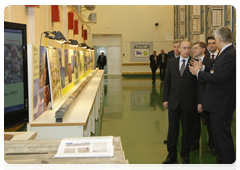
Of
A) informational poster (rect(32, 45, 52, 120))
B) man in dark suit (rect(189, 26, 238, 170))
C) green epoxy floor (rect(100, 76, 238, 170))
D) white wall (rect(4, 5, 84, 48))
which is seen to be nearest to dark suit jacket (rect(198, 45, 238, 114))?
man in dark suit (rect(189, 26, 238, 170))

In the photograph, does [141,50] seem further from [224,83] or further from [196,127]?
[224,83]

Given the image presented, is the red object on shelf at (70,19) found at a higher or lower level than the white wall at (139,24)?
lower

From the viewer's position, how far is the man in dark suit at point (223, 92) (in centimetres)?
271

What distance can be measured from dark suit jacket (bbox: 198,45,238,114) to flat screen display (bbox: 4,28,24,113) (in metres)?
1.93

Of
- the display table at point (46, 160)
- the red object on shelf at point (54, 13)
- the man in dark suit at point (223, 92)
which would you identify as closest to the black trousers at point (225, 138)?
the man in dark suit at point (223, 92)

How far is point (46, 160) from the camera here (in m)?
1.44

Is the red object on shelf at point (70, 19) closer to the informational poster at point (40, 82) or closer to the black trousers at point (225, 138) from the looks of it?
the informational poster at point (40, 82)

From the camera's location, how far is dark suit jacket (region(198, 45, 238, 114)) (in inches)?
106

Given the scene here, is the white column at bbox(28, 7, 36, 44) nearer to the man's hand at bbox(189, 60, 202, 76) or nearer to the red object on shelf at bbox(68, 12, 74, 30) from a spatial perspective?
the red object on shelf at bbox(68, 12, 74, 30)

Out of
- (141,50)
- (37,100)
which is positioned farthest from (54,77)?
(141,50)

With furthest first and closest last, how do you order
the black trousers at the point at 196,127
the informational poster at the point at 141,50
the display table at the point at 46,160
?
the informational poster at the point at 141,50 → the black trousers at the point at 196,127 → the display table at the point at 46,160

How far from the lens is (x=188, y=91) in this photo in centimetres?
326

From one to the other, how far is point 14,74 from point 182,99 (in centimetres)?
212

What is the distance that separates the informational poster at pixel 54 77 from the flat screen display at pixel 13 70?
1.39m
